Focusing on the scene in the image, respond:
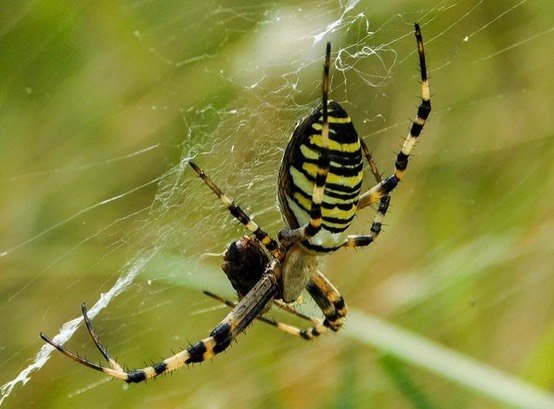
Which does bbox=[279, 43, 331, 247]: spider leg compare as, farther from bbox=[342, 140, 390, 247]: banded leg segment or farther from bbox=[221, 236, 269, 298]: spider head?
bbox=[342, 140, 390, 247]: banded leg segment

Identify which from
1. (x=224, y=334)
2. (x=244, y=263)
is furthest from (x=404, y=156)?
(x=224, y=334)

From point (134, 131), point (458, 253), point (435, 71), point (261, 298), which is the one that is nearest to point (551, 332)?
point (458, 253)

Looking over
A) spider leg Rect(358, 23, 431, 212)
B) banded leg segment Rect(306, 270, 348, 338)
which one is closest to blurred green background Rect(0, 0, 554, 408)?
banded leg segment Rect(306, 270, 348, 338)

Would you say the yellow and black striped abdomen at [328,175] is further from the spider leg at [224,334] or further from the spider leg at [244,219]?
the spider leg at [224,334]

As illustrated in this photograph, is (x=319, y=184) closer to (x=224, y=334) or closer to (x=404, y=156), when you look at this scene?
(x=404, y=156)

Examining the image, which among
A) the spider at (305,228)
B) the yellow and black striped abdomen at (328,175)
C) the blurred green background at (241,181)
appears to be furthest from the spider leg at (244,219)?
the blurred green background at (241,181)

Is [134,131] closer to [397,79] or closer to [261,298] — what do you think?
[261,298]
